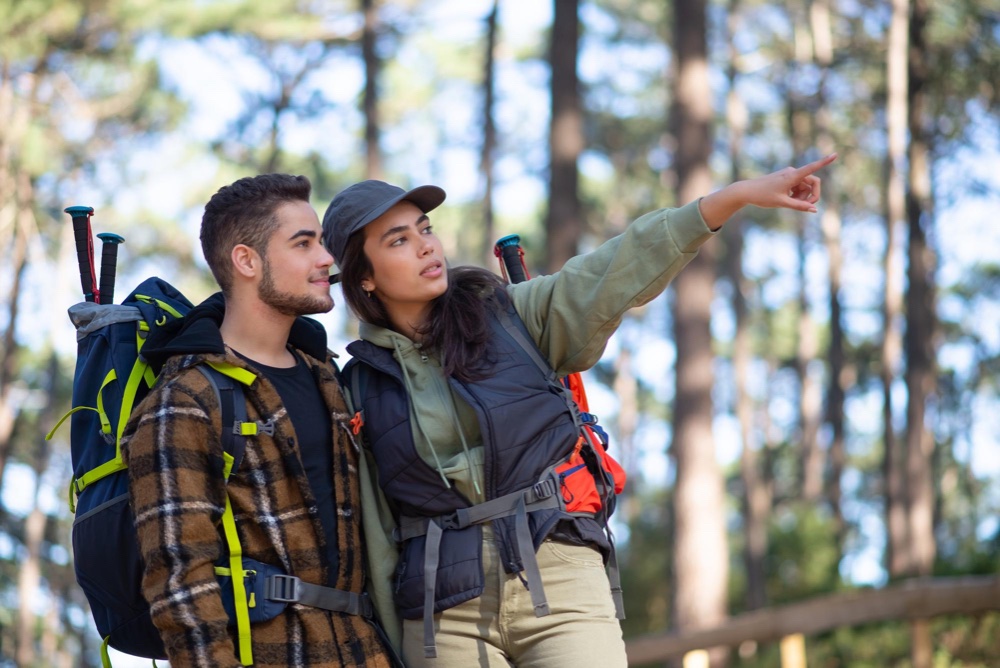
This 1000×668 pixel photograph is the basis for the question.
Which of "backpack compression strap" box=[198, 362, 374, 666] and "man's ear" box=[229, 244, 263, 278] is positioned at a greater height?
"man's ear" box=[229, 244, 263, 278]

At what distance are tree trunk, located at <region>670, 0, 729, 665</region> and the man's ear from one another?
7.09 meters

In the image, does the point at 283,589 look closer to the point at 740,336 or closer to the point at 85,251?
the point at 85,251

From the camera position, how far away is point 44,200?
880 inches

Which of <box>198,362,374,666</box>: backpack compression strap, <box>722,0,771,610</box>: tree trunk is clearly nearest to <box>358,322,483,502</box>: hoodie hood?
<box>198,362,374,666</box>: backpack compression strap

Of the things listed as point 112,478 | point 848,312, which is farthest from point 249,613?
point 848,312

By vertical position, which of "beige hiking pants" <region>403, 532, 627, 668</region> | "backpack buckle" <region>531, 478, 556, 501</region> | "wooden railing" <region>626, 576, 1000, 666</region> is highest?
"backpack buckle" <region>531, 478, 556, 501</region>

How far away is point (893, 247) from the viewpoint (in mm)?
21125

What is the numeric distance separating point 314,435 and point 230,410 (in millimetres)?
287

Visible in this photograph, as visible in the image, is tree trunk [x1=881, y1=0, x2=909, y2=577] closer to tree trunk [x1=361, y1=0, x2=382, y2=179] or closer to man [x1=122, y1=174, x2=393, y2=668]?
tree trunk [x1=361, y1=0, x2=382, y2=179]

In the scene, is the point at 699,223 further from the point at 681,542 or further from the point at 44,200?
the point at 44,200

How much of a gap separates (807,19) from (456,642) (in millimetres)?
26275

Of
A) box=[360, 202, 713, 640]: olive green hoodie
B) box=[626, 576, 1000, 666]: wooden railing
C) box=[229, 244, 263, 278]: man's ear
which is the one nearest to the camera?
box=[360, 202, 713, 640]: olive green hoodie

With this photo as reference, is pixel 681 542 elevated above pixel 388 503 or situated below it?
below

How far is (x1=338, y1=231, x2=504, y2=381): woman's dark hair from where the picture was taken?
353cm
